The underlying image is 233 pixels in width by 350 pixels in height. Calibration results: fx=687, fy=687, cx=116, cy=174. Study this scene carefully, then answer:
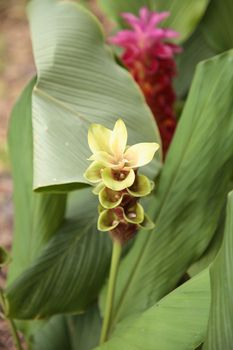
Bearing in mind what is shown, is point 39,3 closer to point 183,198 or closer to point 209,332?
point 183,198

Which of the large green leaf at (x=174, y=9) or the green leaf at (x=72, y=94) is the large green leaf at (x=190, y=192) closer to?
the green leaf at (x=72, y=94)

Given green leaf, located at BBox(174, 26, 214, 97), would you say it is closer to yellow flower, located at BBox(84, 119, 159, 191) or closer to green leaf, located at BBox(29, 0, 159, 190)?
green leaf, located at BBox(29, 0, 159, 190)

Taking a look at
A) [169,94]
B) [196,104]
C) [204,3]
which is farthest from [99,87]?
[204,3]

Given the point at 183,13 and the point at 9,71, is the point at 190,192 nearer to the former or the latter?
the point at 183,13

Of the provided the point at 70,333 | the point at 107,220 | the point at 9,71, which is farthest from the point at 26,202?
the point at 9,71

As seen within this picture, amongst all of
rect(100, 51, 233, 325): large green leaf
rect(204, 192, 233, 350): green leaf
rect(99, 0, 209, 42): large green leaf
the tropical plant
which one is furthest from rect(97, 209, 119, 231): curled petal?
rect(99, 0, 209, 42): large green leaf
